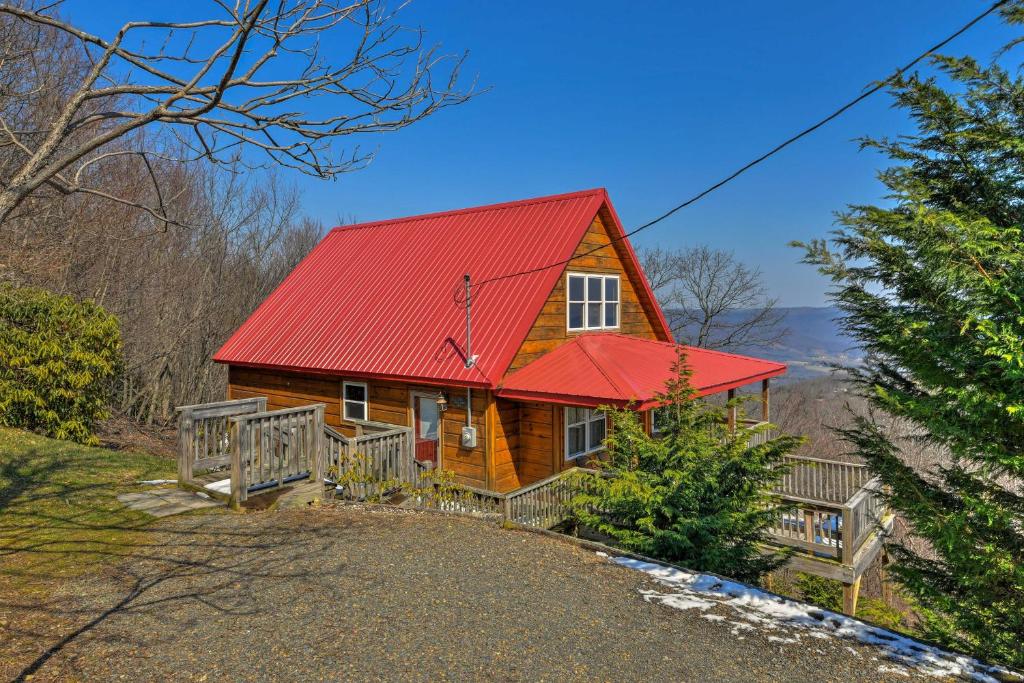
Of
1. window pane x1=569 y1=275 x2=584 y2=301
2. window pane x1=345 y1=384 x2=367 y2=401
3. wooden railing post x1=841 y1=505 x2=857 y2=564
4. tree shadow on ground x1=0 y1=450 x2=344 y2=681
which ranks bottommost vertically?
wooden railing post x1=841 y1=505 x2=857 y2=564

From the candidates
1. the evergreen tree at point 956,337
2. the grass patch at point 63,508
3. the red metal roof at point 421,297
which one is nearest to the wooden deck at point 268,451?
the grass patch at point 63,508

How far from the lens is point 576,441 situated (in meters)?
13.7

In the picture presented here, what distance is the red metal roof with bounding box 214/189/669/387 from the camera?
1333 cm

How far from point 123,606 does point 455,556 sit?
329 centimetres

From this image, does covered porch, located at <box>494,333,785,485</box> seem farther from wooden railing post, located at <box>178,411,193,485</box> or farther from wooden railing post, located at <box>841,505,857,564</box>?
wooden railing post, located at <box>178,411,193,485</box>

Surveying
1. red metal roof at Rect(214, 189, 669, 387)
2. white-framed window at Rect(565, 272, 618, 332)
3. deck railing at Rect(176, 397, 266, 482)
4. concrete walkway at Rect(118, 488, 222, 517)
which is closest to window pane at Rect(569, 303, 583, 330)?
white-framed window at Rect(565, 272, 618, 332)

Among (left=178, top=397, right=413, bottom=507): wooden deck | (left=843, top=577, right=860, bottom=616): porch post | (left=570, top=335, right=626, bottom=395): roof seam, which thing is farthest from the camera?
(left=570, top=335, right=626, bottom=395): roof seam

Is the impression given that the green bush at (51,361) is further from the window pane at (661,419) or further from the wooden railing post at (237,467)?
the window pane at (661,419)

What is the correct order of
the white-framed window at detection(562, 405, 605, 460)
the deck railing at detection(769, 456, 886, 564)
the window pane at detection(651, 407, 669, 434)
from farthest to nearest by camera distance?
the white-framed window at detection(562, 405, 605, 460), the deck railing at detection(769, 456, 886, 564), the window pane at detection(651, 407, 669, 434)

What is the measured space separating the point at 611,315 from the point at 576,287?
1.80m

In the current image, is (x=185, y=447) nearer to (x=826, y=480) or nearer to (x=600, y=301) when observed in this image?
(x=600, y=301)

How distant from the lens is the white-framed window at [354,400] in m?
14.4

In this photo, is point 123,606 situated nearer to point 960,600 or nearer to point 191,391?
point 960,600

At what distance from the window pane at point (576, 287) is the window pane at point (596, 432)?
10.1ft
